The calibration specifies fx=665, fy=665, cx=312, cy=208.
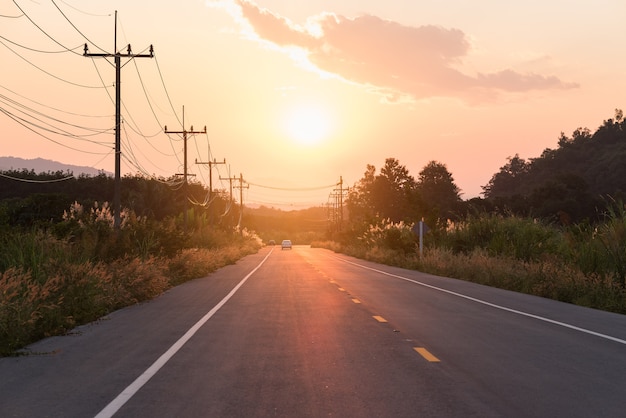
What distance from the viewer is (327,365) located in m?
9.05

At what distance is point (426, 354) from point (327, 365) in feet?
5.58

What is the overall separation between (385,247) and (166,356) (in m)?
45.0

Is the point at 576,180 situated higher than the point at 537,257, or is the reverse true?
the point at 576,180

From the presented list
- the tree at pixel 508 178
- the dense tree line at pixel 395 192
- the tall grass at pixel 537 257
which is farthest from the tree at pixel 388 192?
the tall grass at pixel 537 257

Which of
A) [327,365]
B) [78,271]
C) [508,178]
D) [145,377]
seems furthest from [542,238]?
[508,178]

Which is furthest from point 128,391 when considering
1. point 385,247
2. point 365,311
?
point 385,247

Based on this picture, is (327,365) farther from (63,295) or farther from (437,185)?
(437,185)

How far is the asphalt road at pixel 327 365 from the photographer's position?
6832 mm

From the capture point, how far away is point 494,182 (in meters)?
137

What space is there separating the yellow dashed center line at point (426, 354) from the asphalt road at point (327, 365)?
3 centimetres

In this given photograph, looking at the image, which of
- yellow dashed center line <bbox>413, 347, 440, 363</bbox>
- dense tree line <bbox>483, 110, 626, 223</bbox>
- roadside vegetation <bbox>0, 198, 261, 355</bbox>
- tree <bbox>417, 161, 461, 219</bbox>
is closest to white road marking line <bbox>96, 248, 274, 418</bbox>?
roadside vegetation <bbox>0, 198, 261, 355</bbox>

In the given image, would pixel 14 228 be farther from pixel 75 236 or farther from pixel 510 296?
pixel 510 296

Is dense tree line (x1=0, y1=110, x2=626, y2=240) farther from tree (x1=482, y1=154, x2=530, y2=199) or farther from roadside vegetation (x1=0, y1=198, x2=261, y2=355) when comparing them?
roadside vegetation (x1=0, y1=198, x2=261, y2=355)

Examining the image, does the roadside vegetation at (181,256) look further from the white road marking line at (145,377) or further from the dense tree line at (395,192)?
the dense tree line at (395,192)
